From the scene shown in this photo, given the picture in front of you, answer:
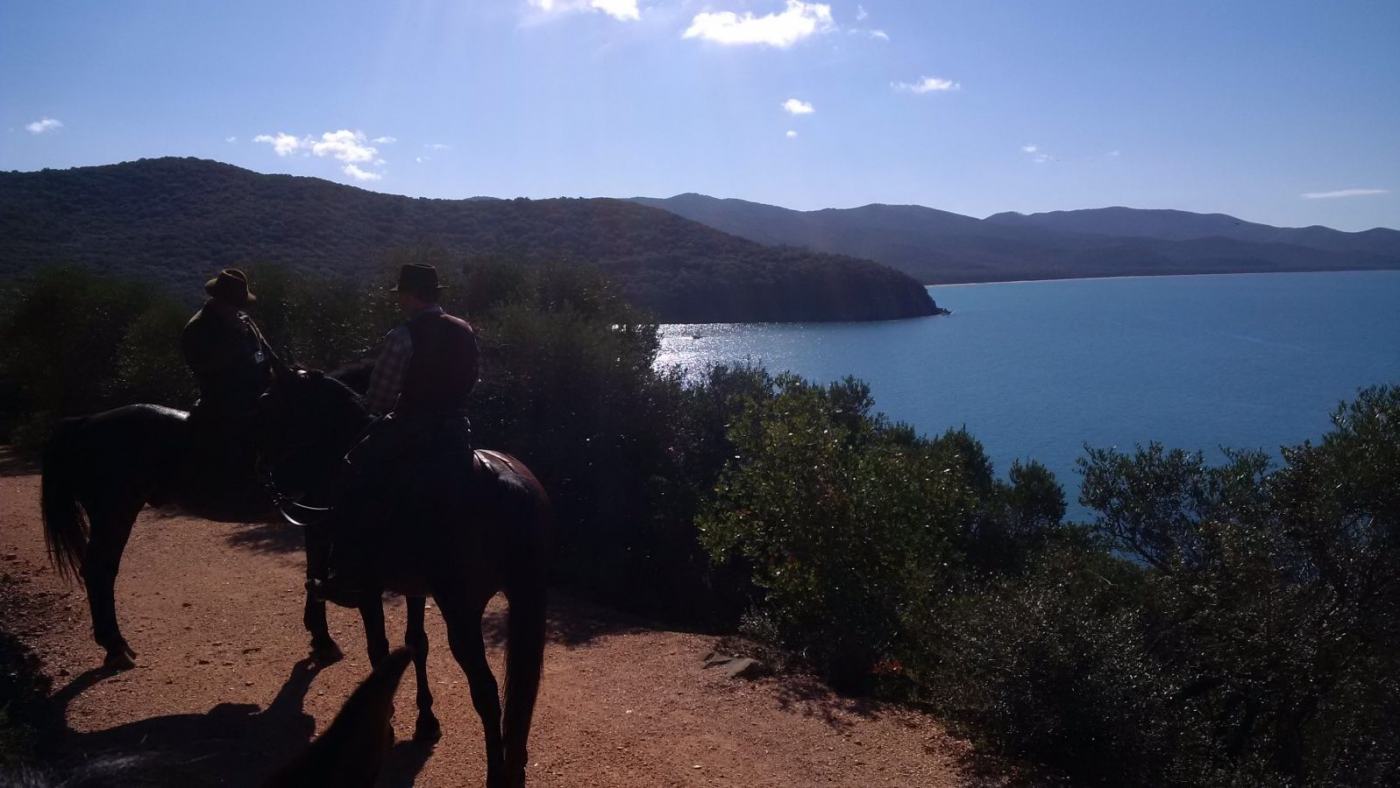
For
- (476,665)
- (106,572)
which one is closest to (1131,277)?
(106,572)

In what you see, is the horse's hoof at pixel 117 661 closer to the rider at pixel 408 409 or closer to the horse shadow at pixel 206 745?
the horse shadow at pixel 206 745

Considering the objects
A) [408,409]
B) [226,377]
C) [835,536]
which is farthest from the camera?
[835,536]

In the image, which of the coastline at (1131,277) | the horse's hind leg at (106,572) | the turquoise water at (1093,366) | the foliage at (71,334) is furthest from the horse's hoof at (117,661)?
the coastline at (1131,277)

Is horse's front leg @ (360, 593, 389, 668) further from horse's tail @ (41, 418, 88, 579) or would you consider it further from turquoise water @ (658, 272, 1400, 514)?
turquoise water @ (658, 272, 1400, 514)

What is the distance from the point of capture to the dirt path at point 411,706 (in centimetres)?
579

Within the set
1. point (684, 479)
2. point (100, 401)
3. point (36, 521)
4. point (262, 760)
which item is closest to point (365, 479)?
point (262, 760)

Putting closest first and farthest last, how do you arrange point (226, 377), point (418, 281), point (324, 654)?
point (418, 281), point (226, 377), point (324, 654)

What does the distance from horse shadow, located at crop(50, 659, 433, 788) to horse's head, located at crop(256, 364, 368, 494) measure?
1.43 m

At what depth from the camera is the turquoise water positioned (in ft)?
85.8

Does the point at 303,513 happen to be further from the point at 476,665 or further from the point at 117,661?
the point at 117,661

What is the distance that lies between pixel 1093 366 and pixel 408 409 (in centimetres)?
3748

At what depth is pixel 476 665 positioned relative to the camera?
200 inches

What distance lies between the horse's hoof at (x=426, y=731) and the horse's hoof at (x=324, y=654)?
5.43 feet

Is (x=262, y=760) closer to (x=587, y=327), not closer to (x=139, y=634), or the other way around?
(x=139, y=634)
